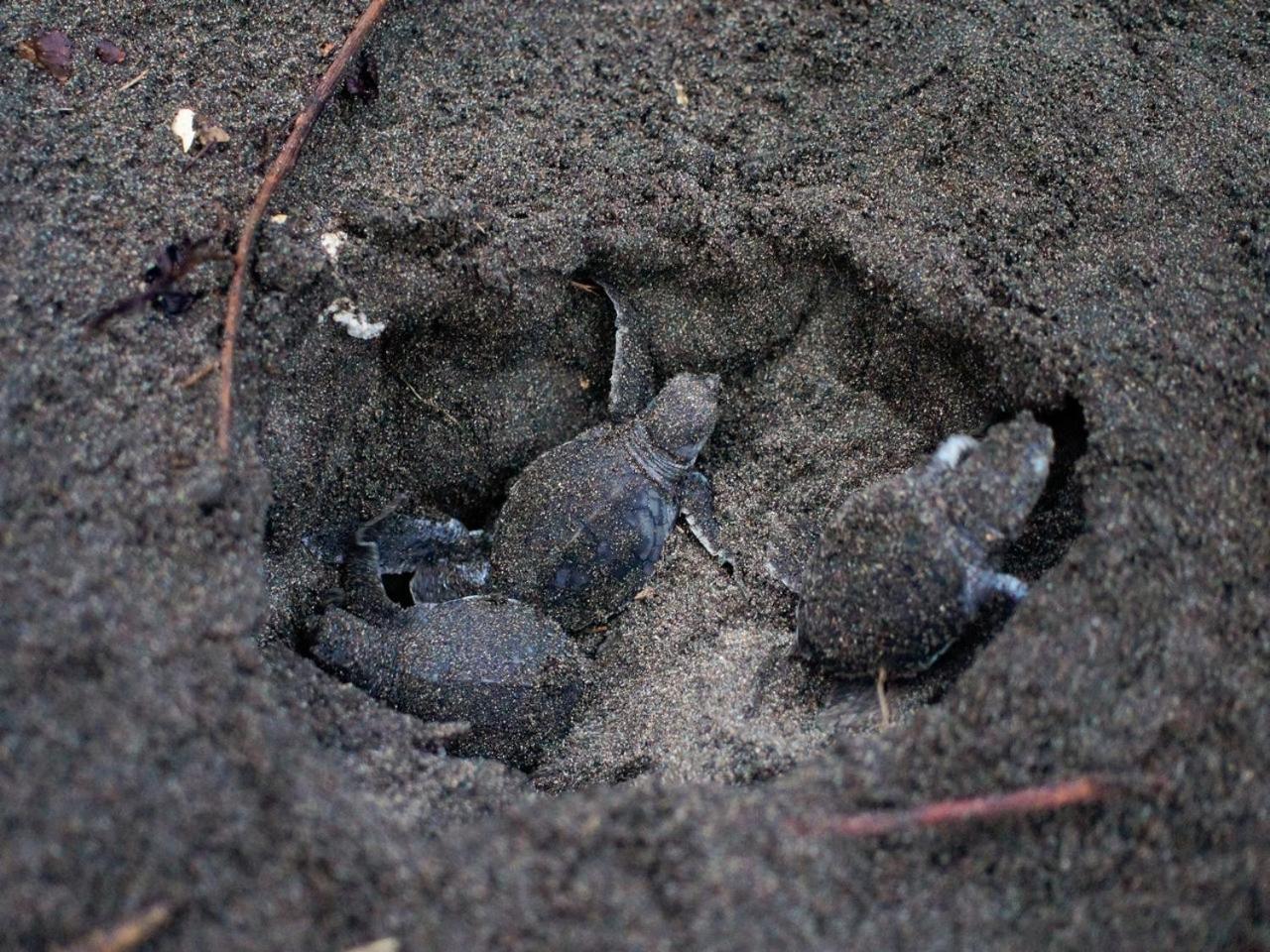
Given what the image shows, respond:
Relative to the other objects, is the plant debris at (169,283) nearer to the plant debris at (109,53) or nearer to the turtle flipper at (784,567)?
the plant debris at (109,53)

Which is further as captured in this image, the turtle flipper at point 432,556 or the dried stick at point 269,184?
the turtle flipper at point 432,556

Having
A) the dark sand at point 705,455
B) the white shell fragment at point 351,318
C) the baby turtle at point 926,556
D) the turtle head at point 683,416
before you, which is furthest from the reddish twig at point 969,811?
the white shell fragment at point 351,318

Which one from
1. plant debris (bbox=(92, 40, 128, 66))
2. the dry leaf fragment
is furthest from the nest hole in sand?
plant debris (bbox=(92, 40, 128, 66))

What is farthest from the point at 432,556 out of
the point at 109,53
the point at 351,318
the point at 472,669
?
the point at 109,53

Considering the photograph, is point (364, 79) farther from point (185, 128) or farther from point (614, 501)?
point (614, 501)

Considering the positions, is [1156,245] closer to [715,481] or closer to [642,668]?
[715,481]

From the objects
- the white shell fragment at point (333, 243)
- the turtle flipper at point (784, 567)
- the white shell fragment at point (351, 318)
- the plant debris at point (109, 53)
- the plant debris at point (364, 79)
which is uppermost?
the plant debris at point (109, 53)

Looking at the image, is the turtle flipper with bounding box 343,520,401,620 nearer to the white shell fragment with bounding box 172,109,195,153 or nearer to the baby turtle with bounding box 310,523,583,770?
the baby turtle with bounding box 310,523,583,770
